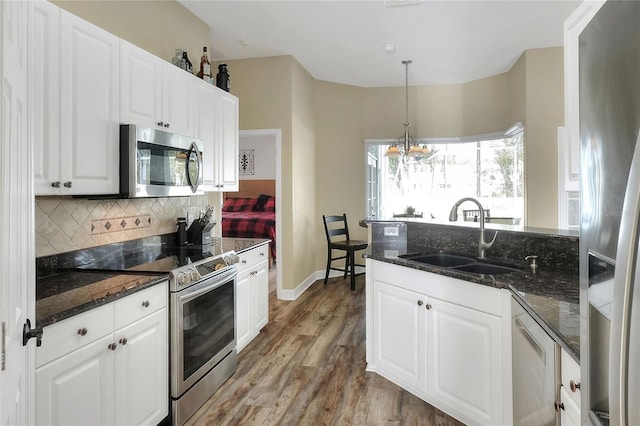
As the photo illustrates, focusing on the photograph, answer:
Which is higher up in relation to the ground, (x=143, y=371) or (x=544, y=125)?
(x=544, y=125)

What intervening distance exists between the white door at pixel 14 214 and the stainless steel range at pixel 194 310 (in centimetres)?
91

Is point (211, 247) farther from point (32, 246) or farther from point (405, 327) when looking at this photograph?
point (32, 246)

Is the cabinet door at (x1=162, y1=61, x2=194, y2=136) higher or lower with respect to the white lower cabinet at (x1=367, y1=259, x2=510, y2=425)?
higher

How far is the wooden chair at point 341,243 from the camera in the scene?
17.2 feet

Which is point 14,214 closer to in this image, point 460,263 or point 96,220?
point 96,220

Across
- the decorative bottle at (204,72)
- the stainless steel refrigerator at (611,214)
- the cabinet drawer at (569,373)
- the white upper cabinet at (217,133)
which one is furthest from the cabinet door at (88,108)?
the cabinet drawer at (569,373)

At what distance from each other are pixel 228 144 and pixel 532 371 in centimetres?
292

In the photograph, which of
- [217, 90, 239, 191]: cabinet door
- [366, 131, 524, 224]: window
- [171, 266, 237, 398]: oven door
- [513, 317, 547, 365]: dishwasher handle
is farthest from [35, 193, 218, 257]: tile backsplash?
[366, 131, 524, 224]: window

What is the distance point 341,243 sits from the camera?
5477 mm

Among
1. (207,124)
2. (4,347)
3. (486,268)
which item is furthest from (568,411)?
(207,124)

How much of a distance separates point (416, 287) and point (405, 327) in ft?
0.94

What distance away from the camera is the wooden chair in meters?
5.24

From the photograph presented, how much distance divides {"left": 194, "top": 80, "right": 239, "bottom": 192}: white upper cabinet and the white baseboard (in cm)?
177

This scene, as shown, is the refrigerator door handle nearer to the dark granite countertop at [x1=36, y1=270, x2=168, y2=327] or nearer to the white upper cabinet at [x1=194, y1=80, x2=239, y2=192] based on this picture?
the dark granite countertop at [x1=36, y1=270, x2=168, y2=327]
